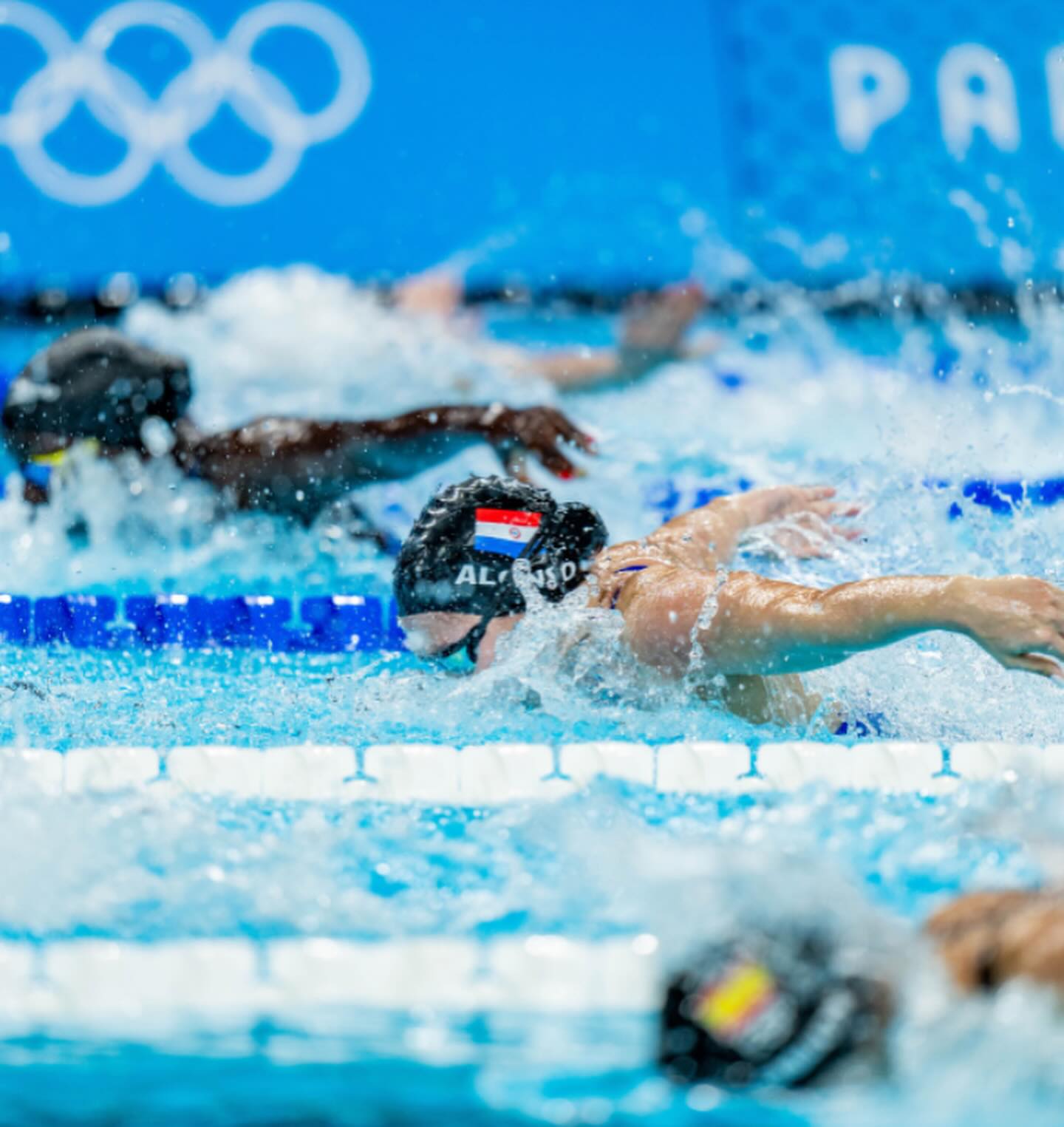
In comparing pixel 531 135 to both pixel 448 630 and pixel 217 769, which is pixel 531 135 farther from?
pixel 217 769

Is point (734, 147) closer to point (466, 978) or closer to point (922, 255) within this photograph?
point (922, 255)

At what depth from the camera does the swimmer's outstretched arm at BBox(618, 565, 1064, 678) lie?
1.78m

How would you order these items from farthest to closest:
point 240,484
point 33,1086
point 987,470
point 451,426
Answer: point 987,470
point 240,484
point 451,426
point 33,1086

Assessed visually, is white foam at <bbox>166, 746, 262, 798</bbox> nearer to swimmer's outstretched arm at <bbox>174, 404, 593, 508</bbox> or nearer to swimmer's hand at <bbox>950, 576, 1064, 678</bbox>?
swimmer's hand at <bbox>950, 576, 1064, 678</bbox>

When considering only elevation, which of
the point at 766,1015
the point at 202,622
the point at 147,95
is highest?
the point at 147,95

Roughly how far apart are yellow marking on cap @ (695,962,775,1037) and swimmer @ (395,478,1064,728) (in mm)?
810

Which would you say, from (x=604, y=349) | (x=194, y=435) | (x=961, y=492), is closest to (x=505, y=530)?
(x=194, y=435)

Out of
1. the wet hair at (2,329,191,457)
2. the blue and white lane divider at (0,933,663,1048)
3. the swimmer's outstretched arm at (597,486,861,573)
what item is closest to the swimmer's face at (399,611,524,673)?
the swimmer's outstretched arm at (597,486,861,573)

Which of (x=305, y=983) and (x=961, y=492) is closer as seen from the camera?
(x=305, y=983)

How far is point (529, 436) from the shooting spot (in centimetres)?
334

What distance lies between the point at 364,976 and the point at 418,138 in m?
5.29

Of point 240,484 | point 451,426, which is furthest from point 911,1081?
point 240,484

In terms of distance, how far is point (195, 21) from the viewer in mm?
5844

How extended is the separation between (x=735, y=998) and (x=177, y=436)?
9.60ft
